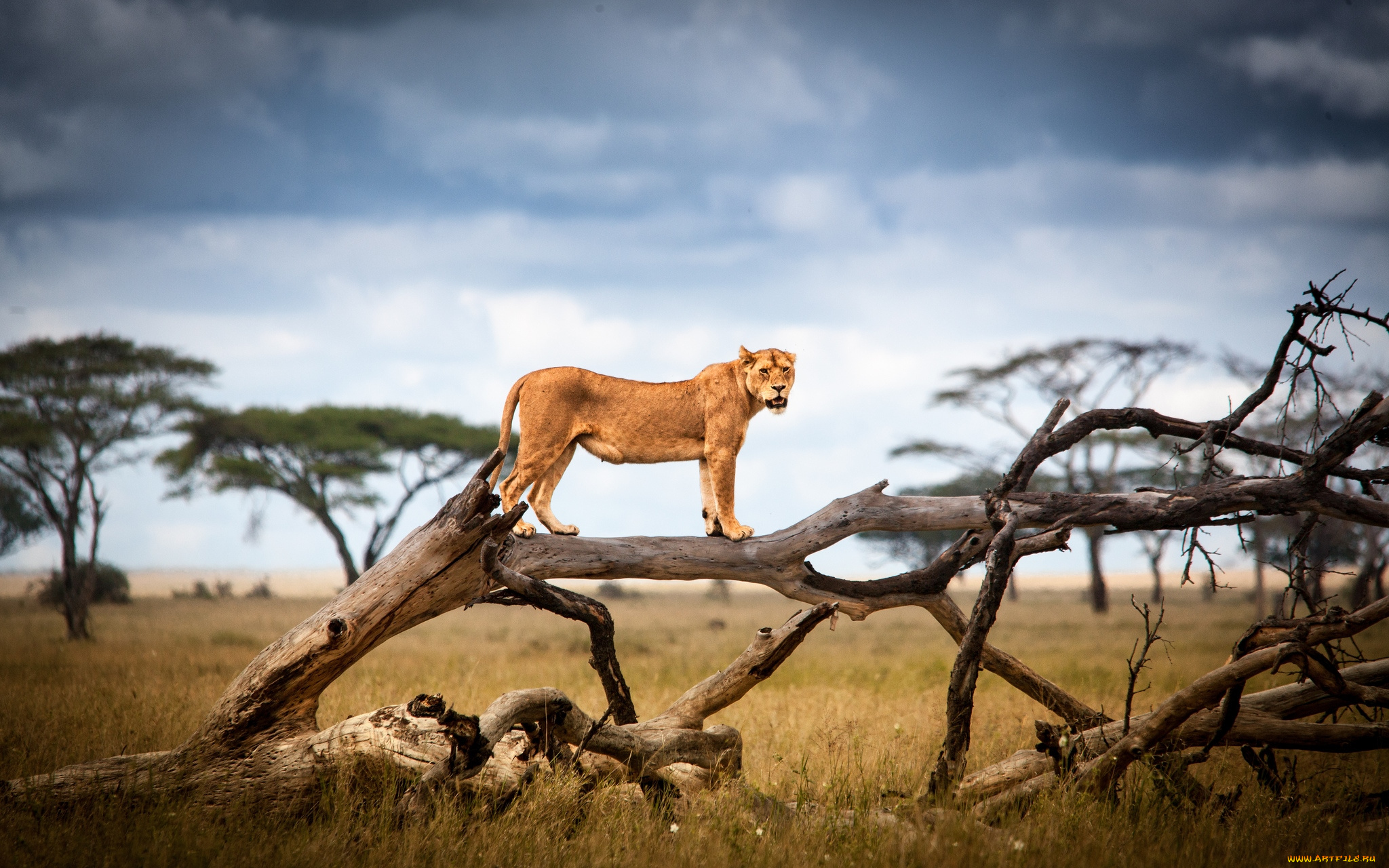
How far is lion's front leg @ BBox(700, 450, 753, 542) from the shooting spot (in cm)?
612

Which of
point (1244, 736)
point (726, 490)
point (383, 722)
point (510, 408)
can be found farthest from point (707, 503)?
point (1244, 736)

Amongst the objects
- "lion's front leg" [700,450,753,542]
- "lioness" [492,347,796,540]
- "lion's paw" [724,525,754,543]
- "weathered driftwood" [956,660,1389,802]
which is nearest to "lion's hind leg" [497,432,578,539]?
"lioness" [492,347,796,540]

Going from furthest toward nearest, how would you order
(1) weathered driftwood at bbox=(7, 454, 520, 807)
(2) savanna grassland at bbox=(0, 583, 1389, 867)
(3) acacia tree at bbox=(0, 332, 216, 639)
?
(3) acacia tree at bbox=(0, 332, 216, 639)
(1) weathered driftwood at bbox=(7, 454, 520, 807)
(2) savanna grassland at bbox=(0, 583, 1389, 867)

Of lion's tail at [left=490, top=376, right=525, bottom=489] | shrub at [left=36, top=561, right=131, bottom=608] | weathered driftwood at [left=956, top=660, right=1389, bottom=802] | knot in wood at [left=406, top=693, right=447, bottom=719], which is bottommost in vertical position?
shrub at [left=36, top=561, right=131, bottom=608]

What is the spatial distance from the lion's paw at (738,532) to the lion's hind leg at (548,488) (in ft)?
3.67

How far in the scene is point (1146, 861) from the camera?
4496 millimetres

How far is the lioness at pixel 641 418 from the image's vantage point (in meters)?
6.03

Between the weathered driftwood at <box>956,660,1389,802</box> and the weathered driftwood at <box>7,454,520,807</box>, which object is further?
the weathered driftwood at <box>956,660,1389,802</box>

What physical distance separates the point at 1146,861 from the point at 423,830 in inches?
137

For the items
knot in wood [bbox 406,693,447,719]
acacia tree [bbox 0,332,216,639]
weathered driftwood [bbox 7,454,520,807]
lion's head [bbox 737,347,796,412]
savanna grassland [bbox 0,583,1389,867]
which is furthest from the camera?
acacia tree [bbox 0,332,216,639]

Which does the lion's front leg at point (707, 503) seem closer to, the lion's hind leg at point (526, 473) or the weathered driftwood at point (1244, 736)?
the lion's hind leg at point (526, 473)

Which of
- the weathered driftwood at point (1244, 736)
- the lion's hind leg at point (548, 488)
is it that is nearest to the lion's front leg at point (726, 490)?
the lion's hind leg at point (548, 488)

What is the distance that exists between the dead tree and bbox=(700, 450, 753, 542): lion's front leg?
0.12m

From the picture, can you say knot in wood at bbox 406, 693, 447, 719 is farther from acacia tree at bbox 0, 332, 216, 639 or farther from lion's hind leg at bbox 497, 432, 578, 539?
acacia tree at bbox 0, 332, 216, 639
